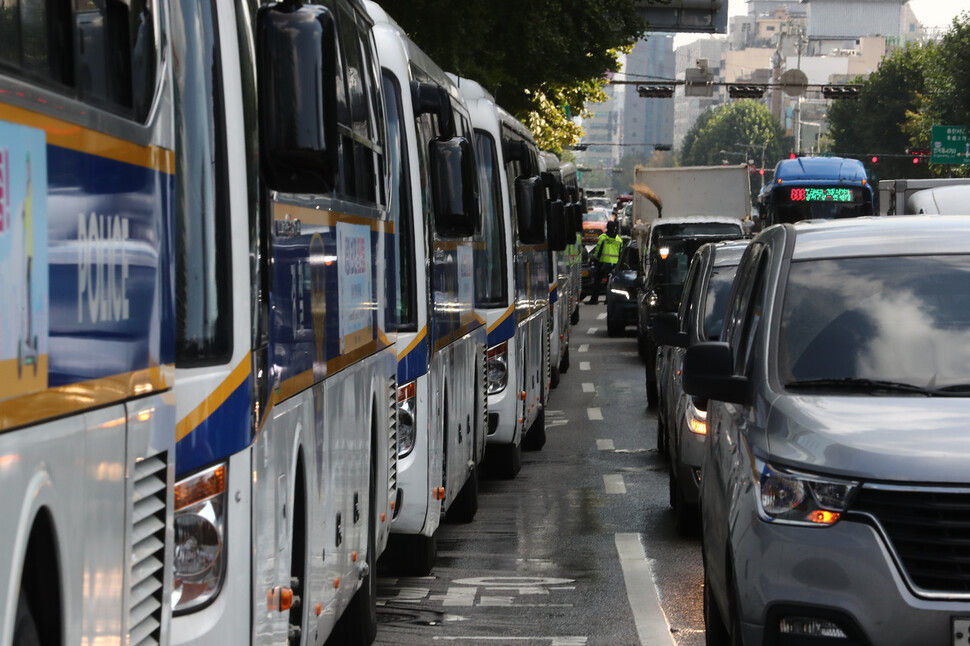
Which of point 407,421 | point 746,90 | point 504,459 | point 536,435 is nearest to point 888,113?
point 746,90

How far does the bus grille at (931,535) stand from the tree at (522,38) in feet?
60.9

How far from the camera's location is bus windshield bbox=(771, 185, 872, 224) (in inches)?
1700

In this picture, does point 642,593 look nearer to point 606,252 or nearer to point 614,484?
point 614,484

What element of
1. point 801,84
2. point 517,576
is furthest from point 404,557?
point 801,84

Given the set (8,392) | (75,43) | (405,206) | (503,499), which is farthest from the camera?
(503,499)

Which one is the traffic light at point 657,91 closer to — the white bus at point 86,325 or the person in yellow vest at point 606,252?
the person in yellow vest at point 606,252

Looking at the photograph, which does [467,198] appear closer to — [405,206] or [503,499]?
[405,206]

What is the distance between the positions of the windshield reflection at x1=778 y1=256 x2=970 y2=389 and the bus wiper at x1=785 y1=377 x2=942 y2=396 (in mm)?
21

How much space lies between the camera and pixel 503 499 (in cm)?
1302

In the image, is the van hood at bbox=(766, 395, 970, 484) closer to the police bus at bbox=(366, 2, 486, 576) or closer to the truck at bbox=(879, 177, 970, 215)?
the police bus at bbox=(366, 2, 486, 576)

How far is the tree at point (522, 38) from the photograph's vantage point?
24.6 metres

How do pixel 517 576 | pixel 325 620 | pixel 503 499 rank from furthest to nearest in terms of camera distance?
pixel 503 499 → pixel 517 576 → pixel 325 620

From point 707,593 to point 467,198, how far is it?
12.0 feet

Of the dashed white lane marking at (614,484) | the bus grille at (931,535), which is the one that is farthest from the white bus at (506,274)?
the bus grille at (931,535)
